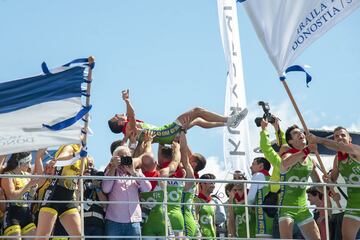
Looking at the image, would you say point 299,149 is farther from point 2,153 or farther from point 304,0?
point 2,153

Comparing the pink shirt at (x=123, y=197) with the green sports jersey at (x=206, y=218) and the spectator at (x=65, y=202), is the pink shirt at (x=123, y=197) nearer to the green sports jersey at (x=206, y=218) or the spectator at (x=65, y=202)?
the spectator at (x=65, y=202)

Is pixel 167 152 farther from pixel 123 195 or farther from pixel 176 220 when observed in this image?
pixel 123 195

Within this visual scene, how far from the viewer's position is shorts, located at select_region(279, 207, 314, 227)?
13508 mm

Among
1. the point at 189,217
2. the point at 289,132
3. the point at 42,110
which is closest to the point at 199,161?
the point at 189,217

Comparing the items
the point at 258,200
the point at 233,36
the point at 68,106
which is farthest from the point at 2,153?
the point at 233,36

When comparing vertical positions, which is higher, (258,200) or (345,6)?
(345,6)

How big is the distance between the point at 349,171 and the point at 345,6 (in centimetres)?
202

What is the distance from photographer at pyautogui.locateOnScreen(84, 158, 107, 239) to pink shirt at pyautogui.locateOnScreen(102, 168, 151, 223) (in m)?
0.12

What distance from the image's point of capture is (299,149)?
45.2 ft

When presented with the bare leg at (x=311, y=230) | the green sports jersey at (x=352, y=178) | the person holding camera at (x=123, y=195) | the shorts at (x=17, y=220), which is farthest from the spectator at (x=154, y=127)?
the green sports jersey at (x=352, y=178)

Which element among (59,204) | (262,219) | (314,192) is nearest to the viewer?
(59,204)

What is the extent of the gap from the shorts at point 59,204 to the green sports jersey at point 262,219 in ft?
8.09

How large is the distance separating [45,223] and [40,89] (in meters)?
1.56

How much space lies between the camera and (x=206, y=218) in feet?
47.8
